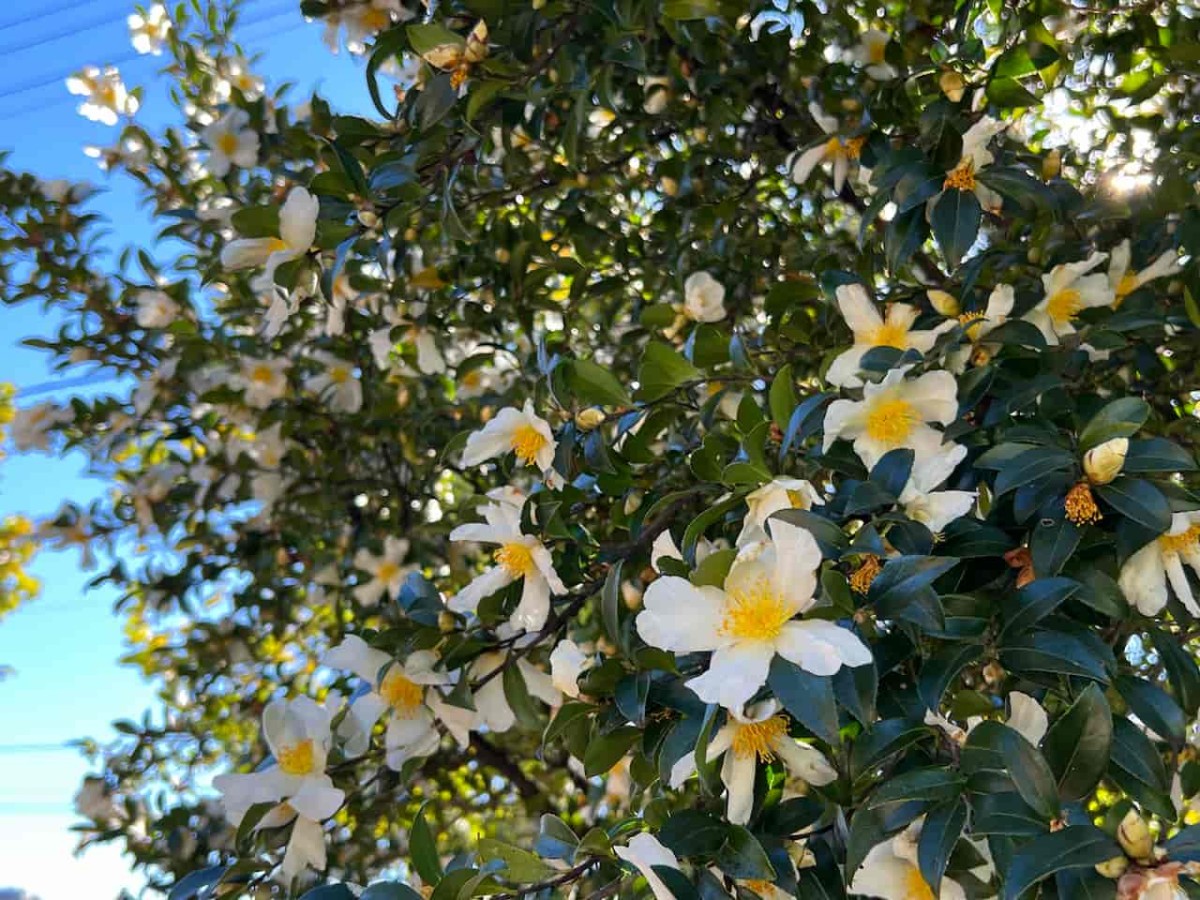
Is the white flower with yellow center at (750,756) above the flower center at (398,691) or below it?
below

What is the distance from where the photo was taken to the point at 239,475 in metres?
1.97

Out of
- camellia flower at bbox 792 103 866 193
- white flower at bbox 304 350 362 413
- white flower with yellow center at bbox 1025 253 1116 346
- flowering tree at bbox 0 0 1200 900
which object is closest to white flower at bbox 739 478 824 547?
flowering tree at bbox 0 0 1200 900

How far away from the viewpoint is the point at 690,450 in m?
1.10

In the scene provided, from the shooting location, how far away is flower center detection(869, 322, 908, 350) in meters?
0.98

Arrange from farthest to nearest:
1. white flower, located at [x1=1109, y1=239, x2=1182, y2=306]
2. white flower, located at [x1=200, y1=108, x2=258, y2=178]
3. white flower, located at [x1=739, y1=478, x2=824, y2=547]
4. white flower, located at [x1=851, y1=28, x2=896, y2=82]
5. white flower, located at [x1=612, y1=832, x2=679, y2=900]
→ white flower, located at [x1=200, y1=108, x2=258, y2=178]
white flower, located at [x1=851, y1=28, x2=896, y2=82]
white flower, located at [x1=1109, y1=239, x2=1182, y2=306]
white flower, located at [x1=739, y1=478, x2=824, y2=547]
white flower, located at [x1=612, y1=832, x2=679, y2=900]

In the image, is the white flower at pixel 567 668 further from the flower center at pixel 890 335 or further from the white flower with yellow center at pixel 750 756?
the flower center at pixel 890 335

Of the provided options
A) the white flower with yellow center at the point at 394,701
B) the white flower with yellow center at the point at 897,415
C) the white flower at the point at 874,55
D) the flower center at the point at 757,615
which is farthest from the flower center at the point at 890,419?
the white flower at the point at 874,55

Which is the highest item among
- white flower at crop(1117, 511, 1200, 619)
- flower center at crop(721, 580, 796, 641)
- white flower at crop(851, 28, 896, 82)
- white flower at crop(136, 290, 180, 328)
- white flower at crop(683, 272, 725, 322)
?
white flower at crop(136, 290, 180, 328)

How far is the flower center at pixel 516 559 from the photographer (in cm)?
95

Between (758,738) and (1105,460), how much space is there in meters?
0.31

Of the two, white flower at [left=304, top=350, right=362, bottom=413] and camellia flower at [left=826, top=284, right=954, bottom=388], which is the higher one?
white flower at [left=304, top=350, right=362, bottom=413]

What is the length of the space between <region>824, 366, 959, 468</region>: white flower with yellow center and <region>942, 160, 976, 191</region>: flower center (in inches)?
9.0

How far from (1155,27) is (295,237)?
4.00 feet

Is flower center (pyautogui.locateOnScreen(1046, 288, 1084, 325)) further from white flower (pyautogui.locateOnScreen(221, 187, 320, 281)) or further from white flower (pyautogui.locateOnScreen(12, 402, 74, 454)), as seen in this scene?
white flower (pyautogui.locateOnScreen(12, 402, 74, 454))
